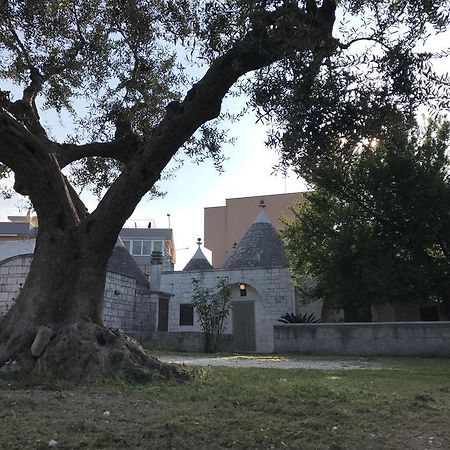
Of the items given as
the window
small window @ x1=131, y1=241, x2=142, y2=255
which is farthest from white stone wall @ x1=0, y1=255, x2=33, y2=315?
small window @ x1=131, y1=241, x2=142, y2=255

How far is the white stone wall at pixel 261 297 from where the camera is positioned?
2598 cm

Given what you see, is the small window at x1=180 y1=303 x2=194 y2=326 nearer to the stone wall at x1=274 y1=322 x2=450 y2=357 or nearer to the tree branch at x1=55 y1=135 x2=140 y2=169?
the stone wall at x1=274 y1=322 x2=450 y2=357

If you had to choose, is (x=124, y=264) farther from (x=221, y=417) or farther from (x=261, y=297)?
(x=221, y=417)

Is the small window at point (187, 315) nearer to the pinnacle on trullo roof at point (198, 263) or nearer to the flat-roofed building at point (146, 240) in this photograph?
the pinnacle on trullo roof at point (198, 263)

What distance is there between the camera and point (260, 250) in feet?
93.6

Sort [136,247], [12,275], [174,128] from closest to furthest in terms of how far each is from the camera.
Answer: [174,128], [12,275], [136,247]

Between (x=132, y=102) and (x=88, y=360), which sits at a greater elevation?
(x=132, y=102)

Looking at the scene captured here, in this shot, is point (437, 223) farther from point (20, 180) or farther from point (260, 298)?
point (20, 180)

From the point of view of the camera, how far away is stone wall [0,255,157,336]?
780 inches

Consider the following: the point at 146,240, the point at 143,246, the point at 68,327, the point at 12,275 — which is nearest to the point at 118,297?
the point at 12,275

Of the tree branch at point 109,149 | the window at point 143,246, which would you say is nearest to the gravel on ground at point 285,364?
the tree branch at point 109,149

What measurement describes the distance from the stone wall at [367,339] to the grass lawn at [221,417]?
940 cm

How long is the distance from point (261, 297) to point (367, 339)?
10.5m

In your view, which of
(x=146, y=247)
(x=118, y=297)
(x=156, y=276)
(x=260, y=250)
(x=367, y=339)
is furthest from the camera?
(x=146, y=247)
